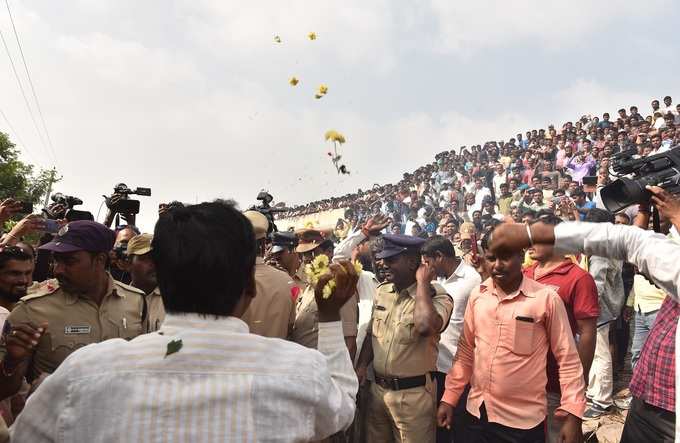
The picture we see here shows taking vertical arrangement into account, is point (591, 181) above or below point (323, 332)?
above

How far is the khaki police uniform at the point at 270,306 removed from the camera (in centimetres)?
321

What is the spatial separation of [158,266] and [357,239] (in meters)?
3.46

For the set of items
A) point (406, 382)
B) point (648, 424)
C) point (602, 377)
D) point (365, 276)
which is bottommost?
point (602, 377)

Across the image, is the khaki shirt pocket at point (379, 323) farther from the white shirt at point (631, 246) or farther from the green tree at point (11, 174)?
the green tree at point (11, 174)

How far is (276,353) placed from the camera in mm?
1396

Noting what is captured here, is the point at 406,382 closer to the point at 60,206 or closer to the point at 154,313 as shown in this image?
the point at 154,313

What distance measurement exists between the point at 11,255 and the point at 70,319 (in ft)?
2.27

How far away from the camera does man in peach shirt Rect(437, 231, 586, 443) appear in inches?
128

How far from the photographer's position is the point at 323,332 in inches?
65.4

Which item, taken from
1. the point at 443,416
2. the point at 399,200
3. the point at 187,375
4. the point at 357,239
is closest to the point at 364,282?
the point at 357,239

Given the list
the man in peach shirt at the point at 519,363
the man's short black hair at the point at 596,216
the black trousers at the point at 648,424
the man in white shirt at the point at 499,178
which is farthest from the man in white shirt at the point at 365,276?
the man in white shirt at the point at 499,178

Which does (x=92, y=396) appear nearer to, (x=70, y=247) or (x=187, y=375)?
(x=187, y=375)

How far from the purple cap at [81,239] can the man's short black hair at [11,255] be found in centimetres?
34

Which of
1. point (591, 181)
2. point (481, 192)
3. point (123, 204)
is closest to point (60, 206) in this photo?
point (123, 204)
